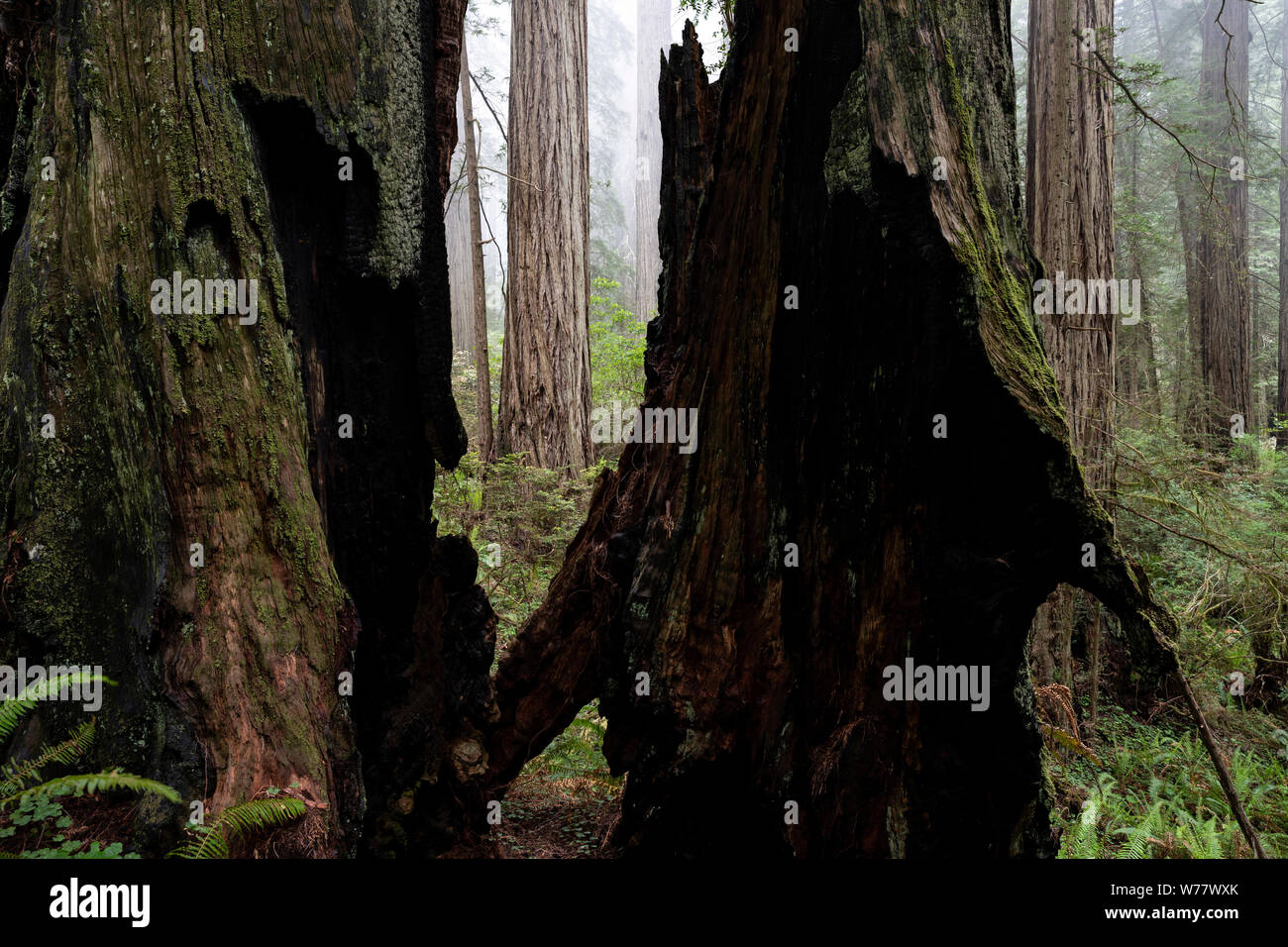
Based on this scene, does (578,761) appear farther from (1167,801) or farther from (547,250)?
(547,250)

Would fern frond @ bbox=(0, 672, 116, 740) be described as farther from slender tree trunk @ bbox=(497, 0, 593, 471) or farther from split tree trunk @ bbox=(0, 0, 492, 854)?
slender tree trunk @ bbox=(497, 0, 593, 471)

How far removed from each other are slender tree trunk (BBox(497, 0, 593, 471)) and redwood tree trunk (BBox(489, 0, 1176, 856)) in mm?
6354

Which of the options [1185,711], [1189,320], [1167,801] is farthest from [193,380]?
[1189,320]

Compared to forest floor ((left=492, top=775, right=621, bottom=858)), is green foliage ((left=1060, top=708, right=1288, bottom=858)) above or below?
below

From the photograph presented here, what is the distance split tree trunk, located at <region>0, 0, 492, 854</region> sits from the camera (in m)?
2.54

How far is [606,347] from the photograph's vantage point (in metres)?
13.5

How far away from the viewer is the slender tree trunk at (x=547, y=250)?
9992 millimetres

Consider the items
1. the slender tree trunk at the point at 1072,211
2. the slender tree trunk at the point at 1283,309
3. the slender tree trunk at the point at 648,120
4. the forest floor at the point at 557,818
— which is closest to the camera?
the forest floor at the point at 557,818

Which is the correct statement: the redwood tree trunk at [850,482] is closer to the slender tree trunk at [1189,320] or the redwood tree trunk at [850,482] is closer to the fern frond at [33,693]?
the fern frond at [33,693]

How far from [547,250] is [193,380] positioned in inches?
313

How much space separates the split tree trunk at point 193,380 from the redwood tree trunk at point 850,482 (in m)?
1.39

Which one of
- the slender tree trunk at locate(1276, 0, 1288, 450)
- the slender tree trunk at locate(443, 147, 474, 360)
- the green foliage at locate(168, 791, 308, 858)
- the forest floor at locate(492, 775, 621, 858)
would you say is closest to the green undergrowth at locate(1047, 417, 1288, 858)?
the forest floor at locate(492, 775, 621, 858)

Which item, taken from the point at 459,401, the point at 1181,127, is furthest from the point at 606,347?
A: the point at 1181,127

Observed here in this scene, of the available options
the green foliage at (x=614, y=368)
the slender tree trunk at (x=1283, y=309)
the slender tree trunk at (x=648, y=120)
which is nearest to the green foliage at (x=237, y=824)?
the green foliage at (x=614, y=368)
